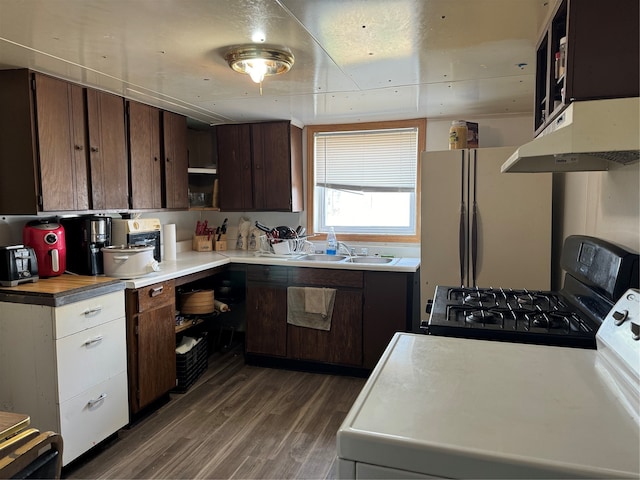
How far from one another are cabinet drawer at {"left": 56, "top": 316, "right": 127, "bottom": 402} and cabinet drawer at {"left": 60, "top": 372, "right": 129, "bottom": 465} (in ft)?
0.14

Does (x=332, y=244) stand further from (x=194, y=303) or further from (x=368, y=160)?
(x=194, y=303)

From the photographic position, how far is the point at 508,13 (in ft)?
5.30

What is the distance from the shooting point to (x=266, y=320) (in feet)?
11.1

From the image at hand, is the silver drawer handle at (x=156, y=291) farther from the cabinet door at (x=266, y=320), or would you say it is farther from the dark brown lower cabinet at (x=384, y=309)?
the dark brown lower cabinet at (x=384, y=309)

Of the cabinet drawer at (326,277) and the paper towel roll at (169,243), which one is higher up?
the paper towel roll at (169,243)

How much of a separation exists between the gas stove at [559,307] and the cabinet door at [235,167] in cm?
239

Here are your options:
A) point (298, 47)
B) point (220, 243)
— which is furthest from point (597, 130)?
point (220, 243)

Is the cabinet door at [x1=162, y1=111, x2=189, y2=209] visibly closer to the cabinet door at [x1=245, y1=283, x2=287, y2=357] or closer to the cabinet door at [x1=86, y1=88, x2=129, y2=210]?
the cabinet door at [x1=86, y1=88, x2=129, y2=210]

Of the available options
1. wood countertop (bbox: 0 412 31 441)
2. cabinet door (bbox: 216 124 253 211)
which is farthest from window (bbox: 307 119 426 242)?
wood countertop (bbox: 0 412 31 441)

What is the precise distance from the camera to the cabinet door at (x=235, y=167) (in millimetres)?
3740

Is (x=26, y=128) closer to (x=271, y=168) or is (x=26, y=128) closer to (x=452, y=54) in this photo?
(x=271, y=168)

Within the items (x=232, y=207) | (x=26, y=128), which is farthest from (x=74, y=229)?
(x=232, y=207)

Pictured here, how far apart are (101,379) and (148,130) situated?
174cm

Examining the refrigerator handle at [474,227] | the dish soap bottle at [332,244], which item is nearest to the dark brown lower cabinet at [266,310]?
the dish soap bottle at [332,244]
